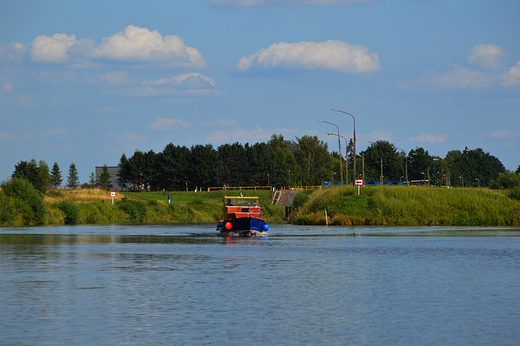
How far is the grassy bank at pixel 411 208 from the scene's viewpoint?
8025 centimetres

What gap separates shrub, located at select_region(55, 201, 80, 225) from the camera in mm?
95812

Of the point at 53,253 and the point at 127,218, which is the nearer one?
the point at 53,253

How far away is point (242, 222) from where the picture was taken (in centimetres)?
5984

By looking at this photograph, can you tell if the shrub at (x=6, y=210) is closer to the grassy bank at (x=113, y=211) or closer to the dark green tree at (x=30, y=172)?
the grassy bank at (x=113, y=211)

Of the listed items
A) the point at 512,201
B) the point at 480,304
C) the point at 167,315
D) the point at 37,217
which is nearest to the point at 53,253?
the point at 167,315

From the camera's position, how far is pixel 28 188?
89.8m

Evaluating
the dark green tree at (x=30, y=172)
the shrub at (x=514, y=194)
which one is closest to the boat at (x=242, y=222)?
the shrub at (x=514, y=194)

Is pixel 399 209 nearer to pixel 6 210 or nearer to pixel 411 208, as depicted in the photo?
pixel 411 208

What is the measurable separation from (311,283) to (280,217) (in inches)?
4325

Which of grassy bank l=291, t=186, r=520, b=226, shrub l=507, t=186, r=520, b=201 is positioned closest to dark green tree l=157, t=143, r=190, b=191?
grassy bank l=291, t=186, r=520, b=226

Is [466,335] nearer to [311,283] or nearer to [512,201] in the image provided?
[311,283]

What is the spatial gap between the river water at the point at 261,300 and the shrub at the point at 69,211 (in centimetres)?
6485

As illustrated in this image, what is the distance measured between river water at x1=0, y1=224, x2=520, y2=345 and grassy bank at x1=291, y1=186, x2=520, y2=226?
4704 centimetres

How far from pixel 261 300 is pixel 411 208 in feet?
214
